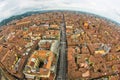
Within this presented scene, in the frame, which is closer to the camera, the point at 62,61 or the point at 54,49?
the point at 62,61

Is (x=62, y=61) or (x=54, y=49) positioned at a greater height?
(x=54, y=49)

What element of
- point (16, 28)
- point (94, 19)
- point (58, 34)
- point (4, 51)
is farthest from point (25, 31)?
point (94, 19)

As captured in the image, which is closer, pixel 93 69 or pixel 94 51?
pixel 93 69

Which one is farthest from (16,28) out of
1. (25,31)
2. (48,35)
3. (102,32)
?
(102,32)

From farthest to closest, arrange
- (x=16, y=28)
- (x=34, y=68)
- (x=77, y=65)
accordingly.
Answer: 1. (x=16, y=28)
2. (x=77, y=65)
3. (x=34, y=68)

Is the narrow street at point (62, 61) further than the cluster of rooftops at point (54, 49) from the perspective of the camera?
Yes

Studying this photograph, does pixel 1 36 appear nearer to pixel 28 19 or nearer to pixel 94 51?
pixel 28 19

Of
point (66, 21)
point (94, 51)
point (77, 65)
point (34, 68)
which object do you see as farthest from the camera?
point (66, 21)

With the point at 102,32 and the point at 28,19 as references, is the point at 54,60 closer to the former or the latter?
the point at 102,32

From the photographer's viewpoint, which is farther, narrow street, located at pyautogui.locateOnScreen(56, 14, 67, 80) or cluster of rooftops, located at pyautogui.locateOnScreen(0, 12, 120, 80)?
narrow street, located at pyautogui.locateOnScreen(56, 14, 67, 80)
